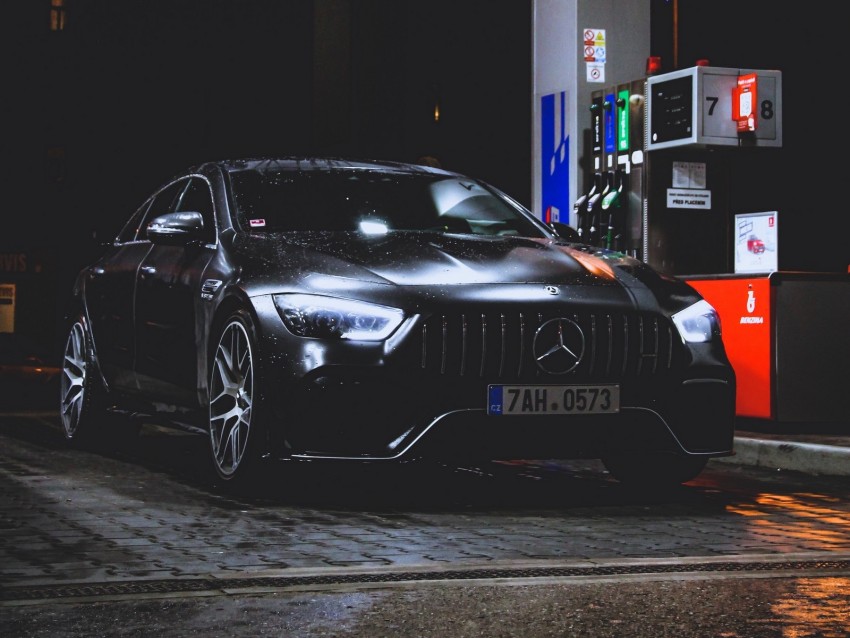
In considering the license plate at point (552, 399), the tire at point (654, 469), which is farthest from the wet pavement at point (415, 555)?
the license plate at point (552, 399)

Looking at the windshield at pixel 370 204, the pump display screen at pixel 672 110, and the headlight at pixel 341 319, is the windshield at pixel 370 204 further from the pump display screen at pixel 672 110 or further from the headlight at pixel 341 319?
the pump display screen at pixel 672 110

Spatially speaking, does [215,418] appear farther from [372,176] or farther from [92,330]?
→ [92,330]

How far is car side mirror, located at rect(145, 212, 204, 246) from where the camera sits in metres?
7.50

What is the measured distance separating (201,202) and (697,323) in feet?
8.93

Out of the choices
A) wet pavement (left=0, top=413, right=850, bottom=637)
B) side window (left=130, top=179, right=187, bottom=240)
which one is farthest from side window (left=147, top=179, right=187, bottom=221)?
wet pavement (left=0, top=413, right=850, bottom=637)

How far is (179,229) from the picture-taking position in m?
7.52

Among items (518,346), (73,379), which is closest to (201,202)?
(73,379)

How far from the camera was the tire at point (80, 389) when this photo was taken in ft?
29.5

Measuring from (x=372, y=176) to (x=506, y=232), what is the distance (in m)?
0.75

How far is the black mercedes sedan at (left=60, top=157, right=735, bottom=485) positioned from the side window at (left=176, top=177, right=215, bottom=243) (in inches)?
1.1

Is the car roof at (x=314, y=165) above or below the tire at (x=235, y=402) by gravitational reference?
above

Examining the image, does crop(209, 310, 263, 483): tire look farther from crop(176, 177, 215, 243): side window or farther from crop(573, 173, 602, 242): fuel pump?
crop(573, 173, 602, 242): fuel pump

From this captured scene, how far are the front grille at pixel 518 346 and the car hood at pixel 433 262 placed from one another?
0.57 ft

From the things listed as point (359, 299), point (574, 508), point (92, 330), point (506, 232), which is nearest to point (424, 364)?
point (359, 299)
